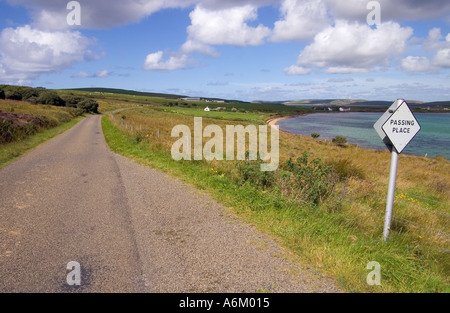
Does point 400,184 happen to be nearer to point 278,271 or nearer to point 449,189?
point 449,189

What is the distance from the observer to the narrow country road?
3.90 meters

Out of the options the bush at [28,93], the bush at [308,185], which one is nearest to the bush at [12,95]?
the bush at [28,93]

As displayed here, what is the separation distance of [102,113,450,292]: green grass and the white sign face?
177 cm

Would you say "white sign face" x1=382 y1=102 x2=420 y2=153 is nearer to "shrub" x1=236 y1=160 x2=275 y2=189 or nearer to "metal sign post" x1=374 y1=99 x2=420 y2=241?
"metal sign post" x1=374 y1=99 x2=420 y2=241

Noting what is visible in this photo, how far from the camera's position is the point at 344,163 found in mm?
14812

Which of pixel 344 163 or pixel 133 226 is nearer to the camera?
pixel 133 226

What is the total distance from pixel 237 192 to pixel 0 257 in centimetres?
505

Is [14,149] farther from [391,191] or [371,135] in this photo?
[371,135]

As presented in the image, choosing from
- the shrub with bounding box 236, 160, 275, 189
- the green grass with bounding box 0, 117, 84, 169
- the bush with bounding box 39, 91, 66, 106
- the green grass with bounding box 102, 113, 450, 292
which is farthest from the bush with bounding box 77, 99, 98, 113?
the green grass with bounding box 102, 113, 450, 292

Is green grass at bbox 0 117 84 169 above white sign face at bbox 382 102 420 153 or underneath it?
underneath

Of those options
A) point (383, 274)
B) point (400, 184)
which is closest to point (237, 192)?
point (383, 274)

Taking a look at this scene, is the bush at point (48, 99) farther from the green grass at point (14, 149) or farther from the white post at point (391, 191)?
the white post at point (391, 191)

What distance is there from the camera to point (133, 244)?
16.5ft
